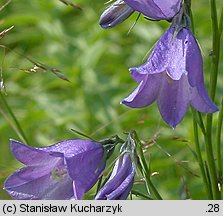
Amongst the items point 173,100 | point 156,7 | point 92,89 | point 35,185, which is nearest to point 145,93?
point 173,100

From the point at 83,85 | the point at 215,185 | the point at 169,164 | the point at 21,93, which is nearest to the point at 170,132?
the point at 169,164

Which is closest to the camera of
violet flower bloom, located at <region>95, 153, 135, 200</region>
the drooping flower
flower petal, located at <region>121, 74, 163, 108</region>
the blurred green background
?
violet flower bloom, located at <region>95, 153, 135, 200</region>

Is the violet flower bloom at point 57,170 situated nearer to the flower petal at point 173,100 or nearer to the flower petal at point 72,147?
the flower petal at point 72,147

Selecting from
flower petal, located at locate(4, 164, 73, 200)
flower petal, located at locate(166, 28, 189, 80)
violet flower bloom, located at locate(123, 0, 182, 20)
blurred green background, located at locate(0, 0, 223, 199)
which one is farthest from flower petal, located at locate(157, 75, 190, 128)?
blurred green background, located at locate(0, 0, 223, 199)

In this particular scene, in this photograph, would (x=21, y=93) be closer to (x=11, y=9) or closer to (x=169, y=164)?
(x=169, y=164)

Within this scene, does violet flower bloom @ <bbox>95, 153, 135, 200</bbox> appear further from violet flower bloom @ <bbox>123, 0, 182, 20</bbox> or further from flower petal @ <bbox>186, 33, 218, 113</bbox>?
violet flower bloom @ <bbox>123, 0, 182, 20</bbox>

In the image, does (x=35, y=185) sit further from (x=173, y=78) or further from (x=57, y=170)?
(x=173, y=78)
